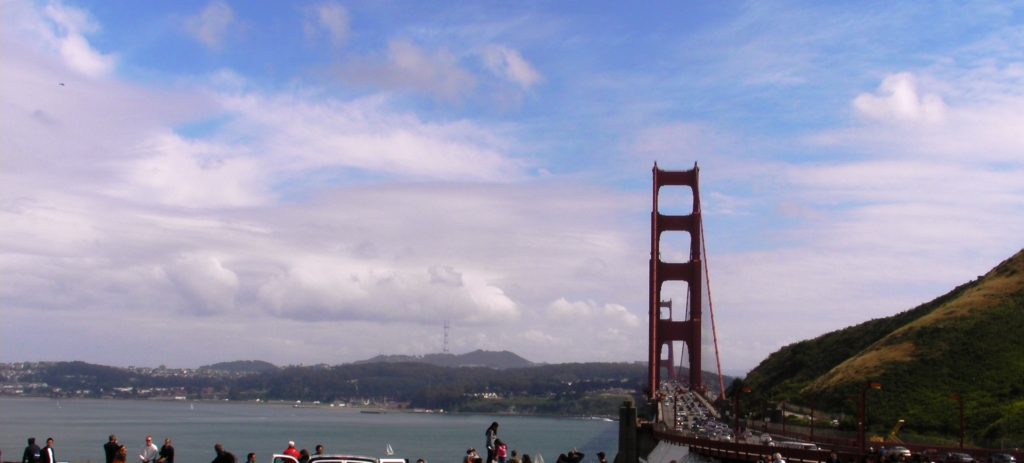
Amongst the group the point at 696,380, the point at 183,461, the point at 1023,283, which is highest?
the point at 1023,283

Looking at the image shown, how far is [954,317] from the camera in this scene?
237 feet

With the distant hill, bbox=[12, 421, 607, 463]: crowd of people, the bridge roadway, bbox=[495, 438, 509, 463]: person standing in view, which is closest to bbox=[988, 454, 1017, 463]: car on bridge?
the bridge roadway

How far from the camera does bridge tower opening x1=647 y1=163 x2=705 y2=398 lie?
237ft

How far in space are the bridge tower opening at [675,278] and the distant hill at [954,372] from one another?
7876 mm

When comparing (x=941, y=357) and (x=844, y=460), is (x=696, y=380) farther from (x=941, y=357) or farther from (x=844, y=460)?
(x=844, y=460)

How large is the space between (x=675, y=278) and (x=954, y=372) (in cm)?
1864

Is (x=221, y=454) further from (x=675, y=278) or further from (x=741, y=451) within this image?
(x=675, y=278)

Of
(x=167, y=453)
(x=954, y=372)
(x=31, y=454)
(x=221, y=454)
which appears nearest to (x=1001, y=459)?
(x=167, y=453)

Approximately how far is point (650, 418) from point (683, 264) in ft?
73.9

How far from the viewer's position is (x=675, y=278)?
248 feet

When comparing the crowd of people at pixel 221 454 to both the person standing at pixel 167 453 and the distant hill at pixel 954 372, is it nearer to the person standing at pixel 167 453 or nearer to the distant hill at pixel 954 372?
the person standing at pixel 167 453

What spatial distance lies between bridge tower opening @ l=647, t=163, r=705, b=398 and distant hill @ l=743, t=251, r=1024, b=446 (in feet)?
25.8

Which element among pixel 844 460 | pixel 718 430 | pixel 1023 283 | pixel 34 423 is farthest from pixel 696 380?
pixel 34 423

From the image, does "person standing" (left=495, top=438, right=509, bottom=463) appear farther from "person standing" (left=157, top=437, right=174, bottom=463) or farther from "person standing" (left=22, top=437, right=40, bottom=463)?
"person standing" (left=22, top=437, right=40, bottom=463)
